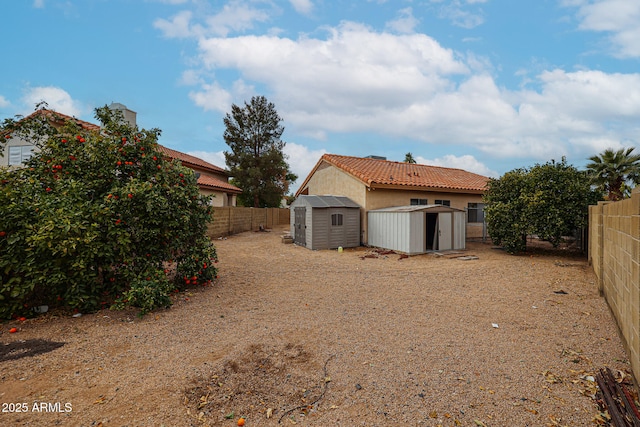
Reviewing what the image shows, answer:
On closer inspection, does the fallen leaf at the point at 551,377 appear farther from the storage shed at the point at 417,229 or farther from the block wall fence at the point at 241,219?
the block wall fence at the point at 241,219

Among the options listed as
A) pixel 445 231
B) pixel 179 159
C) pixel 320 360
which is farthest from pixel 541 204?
pixel 179 159

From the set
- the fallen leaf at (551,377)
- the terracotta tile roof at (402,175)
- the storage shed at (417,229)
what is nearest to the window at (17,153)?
the terracotta tile roof at (402,175)

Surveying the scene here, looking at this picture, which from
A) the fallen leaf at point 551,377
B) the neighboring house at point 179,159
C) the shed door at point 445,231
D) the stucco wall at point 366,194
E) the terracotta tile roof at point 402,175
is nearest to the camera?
the fallen leaf at point 551,377

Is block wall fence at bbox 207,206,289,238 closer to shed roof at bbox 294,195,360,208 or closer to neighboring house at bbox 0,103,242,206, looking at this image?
neighboring house at bbox 0,103,242,206

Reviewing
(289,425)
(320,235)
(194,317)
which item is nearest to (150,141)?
(194,317)

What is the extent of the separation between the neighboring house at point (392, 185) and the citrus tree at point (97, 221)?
9628 mm

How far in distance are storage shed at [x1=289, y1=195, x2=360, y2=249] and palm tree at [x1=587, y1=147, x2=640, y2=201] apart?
12.7 metres

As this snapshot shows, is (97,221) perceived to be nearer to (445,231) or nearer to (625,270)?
(625,270)

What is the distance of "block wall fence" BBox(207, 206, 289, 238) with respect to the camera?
1850 cm

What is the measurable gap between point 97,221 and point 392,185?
12.5 m

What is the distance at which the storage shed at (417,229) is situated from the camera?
12.9 metres

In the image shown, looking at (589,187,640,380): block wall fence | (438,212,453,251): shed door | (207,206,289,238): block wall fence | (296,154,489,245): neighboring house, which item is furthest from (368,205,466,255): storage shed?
(207,206,289,238): block wall fence

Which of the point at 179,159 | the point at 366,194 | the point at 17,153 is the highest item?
the point at 17,153

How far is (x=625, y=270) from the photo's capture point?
13.5 feet
